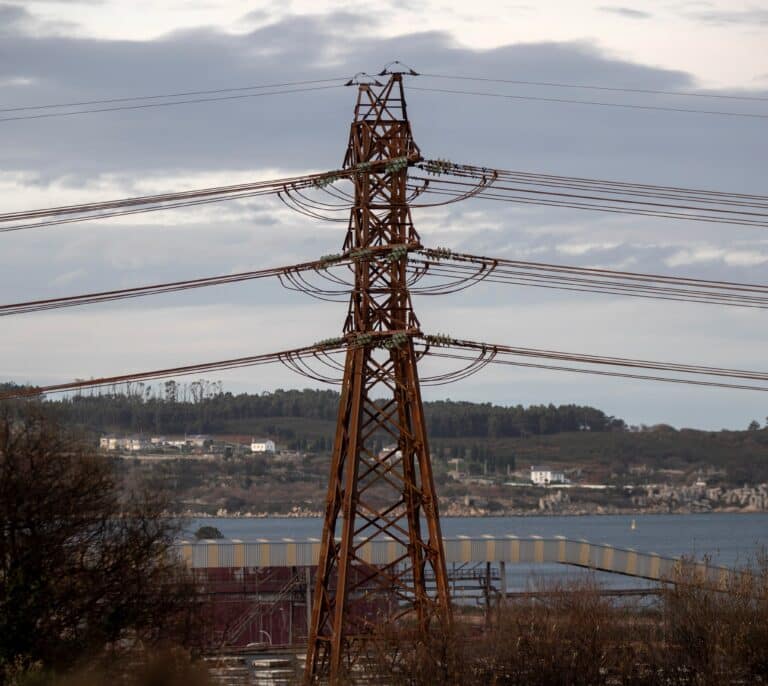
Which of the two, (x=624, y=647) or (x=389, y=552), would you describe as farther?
(x=389, y=552)

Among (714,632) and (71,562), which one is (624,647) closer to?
(714,632)

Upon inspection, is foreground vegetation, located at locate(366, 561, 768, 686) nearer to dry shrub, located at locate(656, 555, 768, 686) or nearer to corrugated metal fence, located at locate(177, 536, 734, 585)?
dry shrub, located at locate(656, 555, 768, 686)

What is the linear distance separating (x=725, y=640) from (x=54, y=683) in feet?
56.0

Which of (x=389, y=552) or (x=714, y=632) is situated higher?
(x=389, y=552)

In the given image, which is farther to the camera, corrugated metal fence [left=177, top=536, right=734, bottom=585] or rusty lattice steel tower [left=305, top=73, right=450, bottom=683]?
corrugated metal fence [left=177, top=536, right=734, bottom=585]

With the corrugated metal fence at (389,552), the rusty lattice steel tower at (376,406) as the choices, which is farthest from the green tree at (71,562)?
the corrugated metal fence at (389,552)

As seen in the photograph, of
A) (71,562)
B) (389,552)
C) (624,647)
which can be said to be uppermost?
(71,562)

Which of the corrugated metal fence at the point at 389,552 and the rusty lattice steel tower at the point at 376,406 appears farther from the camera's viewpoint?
the corrugated metal fence at the point at 389,552

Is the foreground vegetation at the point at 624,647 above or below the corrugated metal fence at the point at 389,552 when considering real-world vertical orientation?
below

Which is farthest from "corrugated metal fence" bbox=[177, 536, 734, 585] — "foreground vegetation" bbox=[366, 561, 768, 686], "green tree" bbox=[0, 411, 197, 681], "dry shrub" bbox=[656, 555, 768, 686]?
"foreground vegetation" bbox=[366, 561, 768, 686]

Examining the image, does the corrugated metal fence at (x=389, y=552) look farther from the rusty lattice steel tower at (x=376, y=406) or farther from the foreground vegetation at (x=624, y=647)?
the rusty lattice steel tower at (x=376, y=406)

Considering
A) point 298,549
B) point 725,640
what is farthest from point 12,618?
point 298,549

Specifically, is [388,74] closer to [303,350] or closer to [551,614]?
[303,350]

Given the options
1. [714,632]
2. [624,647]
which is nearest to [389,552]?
[624,647]
